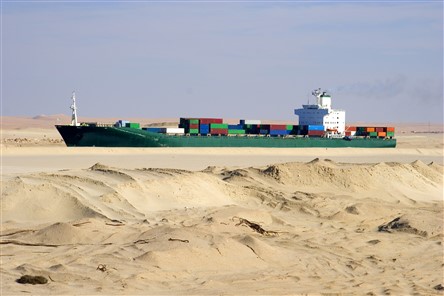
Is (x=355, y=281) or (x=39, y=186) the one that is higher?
(x=39, y=186)

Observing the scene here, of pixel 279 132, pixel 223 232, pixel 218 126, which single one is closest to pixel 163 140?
pixel 218 126

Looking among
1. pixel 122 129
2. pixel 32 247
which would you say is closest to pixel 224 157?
pixel 122 129

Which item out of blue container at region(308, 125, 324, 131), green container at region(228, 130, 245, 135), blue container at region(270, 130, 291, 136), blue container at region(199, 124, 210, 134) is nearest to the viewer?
blue container at region(199, 124, 210, 134)

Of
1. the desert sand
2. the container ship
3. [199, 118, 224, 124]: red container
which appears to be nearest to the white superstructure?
the container ship

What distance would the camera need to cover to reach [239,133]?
66812 mm

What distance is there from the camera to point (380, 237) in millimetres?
18344

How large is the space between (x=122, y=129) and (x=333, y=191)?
33.3 meters

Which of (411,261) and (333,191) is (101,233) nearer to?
(411,261)

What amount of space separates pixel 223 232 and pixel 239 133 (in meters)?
50.0

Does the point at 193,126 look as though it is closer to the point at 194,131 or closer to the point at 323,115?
the point at 194,131

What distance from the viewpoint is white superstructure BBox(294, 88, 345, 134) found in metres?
73.4

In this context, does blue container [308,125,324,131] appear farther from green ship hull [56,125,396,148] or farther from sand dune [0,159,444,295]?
sand dune [0,159,444,295]

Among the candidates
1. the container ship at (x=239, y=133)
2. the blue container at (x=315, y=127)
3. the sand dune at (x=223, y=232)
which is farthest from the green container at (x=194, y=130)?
the sand dune at (x=223, y=232)

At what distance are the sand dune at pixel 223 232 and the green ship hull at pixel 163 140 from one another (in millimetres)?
30392
